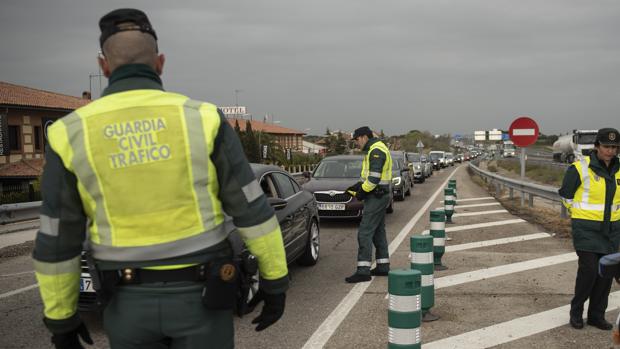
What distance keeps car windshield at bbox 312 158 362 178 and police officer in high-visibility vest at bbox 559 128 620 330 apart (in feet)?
27.3

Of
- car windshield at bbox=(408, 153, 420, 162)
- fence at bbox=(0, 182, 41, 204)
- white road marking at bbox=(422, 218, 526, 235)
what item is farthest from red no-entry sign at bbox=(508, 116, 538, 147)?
car windshield at bbox=(408, 153, 420, 162)

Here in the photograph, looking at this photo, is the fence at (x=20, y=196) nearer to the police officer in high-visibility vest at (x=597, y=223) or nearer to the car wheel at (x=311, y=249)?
the car wheel at (x=311, y=249)

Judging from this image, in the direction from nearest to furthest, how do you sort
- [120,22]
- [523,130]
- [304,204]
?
[120,22] → [304,204] → [523,130]

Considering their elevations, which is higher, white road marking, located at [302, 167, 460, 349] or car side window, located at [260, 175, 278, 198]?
car side window, located at [260, 175, 278, 198]

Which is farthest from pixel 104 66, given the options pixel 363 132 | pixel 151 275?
pixel 363 132

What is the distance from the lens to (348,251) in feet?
30.8

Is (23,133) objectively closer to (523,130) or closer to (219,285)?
(523,130)

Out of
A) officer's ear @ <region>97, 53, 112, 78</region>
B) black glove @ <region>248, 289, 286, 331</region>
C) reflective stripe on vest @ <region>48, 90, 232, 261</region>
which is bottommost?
black glove @ <region>248, 289, 286, 331</region>

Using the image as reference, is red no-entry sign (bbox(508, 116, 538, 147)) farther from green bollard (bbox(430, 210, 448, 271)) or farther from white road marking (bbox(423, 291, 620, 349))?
white road marking (bbox(423, 291, 620, 349))

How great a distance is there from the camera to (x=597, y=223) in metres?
5.14

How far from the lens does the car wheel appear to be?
8.05 meters

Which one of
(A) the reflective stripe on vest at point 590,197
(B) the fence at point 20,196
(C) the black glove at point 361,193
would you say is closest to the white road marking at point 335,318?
(C) the black glove at point 361,193

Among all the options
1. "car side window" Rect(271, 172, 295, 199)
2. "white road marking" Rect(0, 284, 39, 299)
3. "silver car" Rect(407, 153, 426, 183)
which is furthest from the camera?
"silver car" Rect(407, 153, 426, 183)

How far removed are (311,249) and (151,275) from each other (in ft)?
20.2
